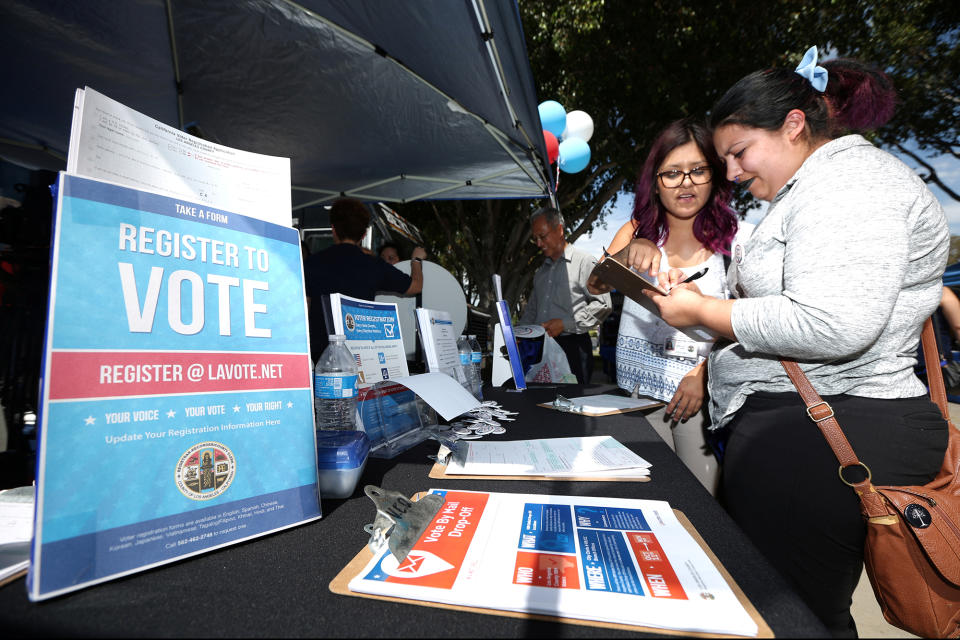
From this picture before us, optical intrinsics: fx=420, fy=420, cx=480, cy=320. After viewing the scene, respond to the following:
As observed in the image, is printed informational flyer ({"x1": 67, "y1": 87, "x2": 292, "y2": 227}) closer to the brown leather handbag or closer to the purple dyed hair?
the brown leather handbag

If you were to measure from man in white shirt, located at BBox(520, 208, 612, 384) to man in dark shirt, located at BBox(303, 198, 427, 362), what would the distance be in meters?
1.10

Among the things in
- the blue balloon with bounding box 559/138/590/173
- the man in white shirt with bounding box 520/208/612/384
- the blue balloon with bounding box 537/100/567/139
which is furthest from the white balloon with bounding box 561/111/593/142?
the man in white shirt with bounding box 520/208/612/384

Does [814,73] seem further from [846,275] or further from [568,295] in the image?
[568,295]

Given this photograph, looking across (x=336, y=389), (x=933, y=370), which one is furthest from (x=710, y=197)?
(x=336, y=389)

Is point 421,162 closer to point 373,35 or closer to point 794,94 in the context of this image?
point 373,35

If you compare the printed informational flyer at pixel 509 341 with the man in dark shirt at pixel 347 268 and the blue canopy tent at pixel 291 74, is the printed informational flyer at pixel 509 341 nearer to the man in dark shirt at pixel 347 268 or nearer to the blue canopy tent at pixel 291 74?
the man in dark shirt at pixel 347 268

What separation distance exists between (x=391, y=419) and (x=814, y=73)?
1346mm

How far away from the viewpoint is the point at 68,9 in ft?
6.81

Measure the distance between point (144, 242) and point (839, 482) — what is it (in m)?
1.27

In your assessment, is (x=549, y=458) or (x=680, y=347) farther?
(x=680, y=347)

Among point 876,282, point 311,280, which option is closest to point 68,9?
point 311,280

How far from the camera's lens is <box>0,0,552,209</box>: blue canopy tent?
221cm

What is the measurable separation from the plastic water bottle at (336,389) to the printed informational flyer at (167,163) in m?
0.32

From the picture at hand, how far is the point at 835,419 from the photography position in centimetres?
83
